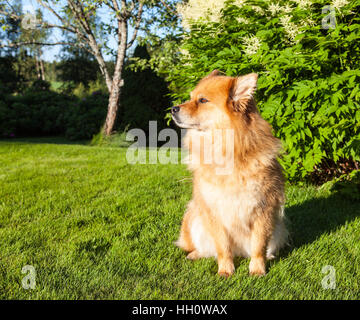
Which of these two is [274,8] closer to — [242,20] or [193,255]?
[242,20]

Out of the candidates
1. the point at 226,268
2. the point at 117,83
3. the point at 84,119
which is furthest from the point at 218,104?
the point at 84,119

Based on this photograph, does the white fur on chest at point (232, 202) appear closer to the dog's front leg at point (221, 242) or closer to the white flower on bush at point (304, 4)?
the dog's front leg at point (221, 242)

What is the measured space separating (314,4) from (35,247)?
14.1ft

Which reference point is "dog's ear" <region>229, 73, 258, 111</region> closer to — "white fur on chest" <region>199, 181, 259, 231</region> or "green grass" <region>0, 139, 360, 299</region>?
"white fur on chest" <region>199, 181, 259, 231</region>

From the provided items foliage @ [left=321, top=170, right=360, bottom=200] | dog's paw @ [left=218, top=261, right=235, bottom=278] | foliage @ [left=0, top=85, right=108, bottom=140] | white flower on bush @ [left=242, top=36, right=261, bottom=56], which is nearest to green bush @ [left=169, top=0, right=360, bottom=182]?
white flower on bush @ [left=242, top=36, right=261, bottom=56]

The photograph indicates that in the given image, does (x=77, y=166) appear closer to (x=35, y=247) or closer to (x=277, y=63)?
(x=35, y=247)

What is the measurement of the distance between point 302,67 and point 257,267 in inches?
96.6

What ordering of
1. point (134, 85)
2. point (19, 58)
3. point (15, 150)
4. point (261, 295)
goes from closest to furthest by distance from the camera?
point (261, 295) → point (15, 150) → point (134, 85) → point (19, 58)

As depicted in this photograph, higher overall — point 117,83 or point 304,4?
point 304,4

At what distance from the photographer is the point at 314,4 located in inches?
146

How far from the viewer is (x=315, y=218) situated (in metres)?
3.63

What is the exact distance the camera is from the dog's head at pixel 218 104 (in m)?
2.33
